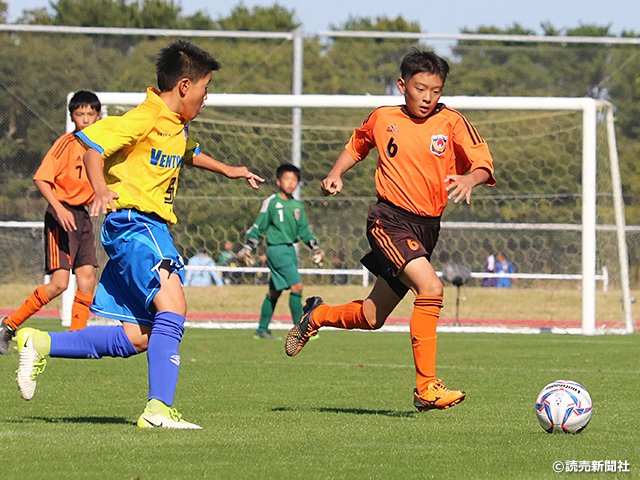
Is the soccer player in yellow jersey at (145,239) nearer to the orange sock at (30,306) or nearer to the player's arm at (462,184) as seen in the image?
the player's arm at (462,184)

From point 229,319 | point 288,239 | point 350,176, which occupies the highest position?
point 350,176

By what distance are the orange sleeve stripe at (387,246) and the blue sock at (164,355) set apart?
51.0 inches

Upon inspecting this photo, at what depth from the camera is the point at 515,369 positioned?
814cm

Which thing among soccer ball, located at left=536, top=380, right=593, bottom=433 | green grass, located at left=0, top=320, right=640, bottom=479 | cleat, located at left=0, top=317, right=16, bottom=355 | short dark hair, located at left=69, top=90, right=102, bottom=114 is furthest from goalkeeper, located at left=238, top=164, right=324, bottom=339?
soccer ball, located at left=536, top=380, right=593, bottom=433

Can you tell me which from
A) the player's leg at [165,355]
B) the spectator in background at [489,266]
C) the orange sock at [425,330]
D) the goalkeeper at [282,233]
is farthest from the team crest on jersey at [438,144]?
the spectator in background at [489,266]

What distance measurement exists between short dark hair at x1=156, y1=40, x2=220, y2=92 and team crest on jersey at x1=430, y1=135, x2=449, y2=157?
4.59 feet

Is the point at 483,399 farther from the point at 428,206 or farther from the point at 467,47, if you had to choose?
the point at 467,47

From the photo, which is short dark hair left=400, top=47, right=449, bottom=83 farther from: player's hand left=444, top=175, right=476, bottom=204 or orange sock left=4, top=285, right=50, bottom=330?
orange sock left=4, top=285, right=50, bottom=330

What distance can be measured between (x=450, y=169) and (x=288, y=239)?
573cm

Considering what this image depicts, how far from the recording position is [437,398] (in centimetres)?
499

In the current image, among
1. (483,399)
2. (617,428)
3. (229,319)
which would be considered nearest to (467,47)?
(229,319)

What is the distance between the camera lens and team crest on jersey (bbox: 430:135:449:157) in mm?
5520

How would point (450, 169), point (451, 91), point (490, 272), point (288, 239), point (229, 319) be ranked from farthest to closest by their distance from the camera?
point (451, 91)
point (490, 272)
point (229, 319)
point (288, 239)
point (450, 169)

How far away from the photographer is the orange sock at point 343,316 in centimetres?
582
